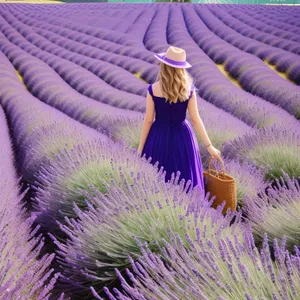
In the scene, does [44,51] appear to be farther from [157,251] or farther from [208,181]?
[157,251]

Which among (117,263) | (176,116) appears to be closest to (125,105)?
(176,116)

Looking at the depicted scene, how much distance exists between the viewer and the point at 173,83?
3213 mm

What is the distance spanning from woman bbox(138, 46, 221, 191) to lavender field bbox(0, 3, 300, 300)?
0.15 m

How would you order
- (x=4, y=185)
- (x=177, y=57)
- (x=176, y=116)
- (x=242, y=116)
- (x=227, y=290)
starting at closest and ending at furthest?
(x=227, y=290) → (x=4, y=185) → (x=177, y=57) → (x=176, y=116) → (x=242, y=116)

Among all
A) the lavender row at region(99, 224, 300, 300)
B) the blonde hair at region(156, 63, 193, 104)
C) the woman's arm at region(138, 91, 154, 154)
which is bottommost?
the woman's arm at region(138, 91, 154, 154)

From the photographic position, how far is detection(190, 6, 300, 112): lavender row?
730 cm

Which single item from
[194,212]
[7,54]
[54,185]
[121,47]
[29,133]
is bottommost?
[7,54]

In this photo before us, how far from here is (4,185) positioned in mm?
2902

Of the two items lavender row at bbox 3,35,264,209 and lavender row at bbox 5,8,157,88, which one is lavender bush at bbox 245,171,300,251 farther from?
lavender row at bbox 5,8,157,88

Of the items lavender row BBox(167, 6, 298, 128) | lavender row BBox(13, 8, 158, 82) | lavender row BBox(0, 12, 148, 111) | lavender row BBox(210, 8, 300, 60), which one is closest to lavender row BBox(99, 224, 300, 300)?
lavender row BBox(167, 6, 298, 128)

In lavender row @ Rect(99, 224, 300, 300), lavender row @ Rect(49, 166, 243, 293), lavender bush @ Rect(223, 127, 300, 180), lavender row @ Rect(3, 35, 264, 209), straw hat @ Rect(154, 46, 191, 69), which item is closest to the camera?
lavender row @ Rect(99, 224, 300, 300)

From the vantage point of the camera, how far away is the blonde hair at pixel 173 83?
3.19 m

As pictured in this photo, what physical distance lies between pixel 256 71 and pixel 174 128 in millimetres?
6429

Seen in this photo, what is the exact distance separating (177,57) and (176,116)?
0.46 meters
